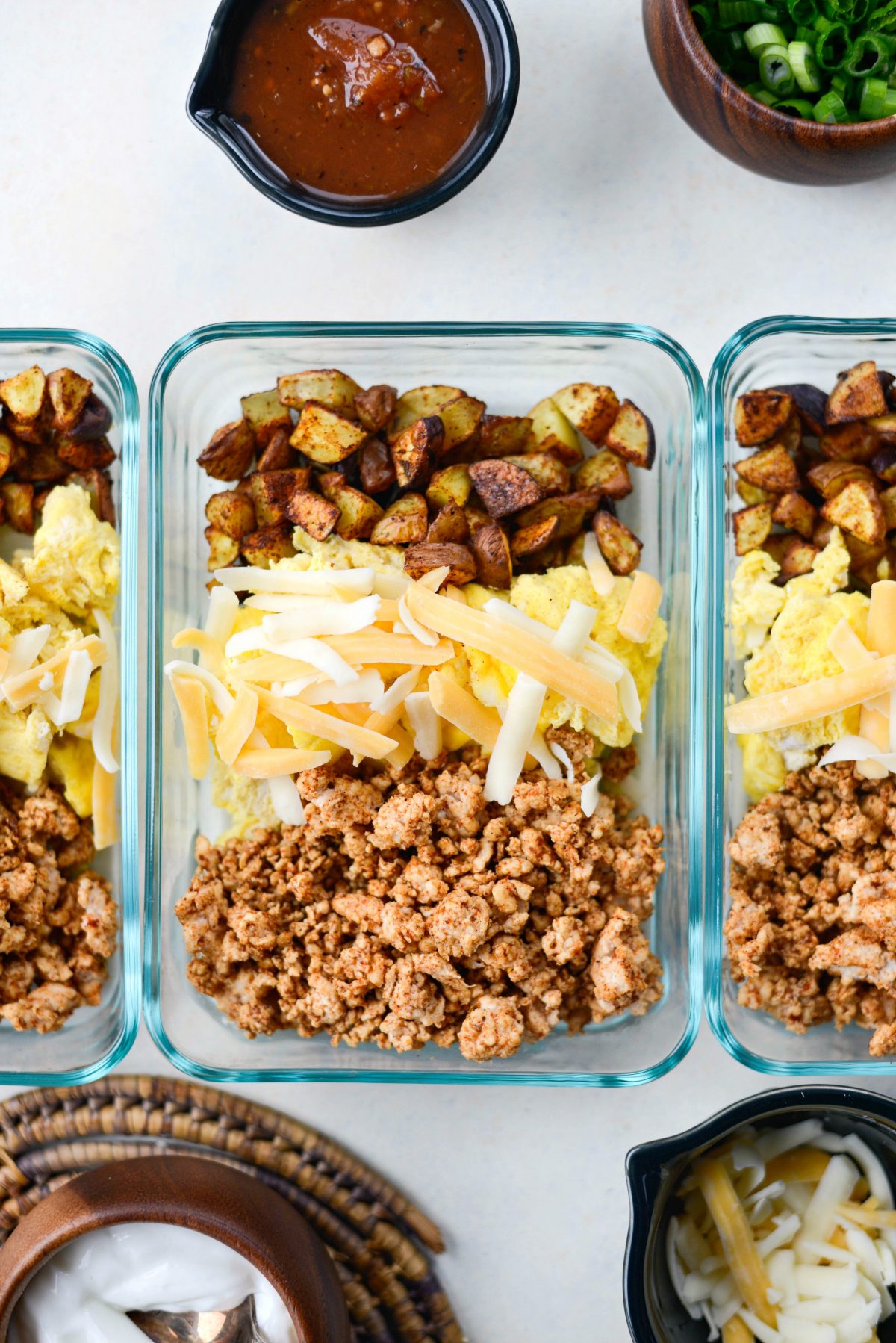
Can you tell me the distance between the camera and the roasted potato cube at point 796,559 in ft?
5.05

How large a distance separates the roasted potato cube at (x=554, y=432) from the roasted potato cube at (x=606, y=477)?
0.9 inches

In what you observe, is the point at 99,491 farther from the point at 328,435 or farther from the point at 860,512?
the point at 860,512

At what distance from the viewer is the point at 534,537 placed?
153 cm

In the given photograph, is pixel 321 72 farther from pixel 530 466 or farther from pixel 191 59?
pixel 530 466

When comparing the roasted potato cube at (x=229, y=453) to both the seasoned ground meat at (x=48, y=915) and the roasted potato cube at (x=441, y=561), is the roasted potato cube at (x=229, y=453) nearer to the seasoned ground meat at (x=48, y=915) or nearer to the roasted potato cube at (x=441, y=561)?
the roasted potato cube at (x=441, y=561)

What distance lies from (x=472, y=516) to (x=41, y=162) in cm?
89

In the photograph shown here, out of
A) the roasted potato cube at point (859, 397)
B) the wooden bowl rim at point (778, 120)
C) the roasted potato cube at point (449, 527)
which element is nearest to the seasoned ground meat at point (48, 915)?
the roasted potato cube at point (449, 527)

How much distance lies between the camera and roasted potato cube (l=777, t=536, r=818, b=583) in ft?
5.05

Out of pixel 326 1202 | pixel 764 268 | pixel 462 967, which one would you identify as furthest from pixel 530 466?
pixel 326 1202

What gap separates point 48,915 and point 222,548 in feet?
1.82

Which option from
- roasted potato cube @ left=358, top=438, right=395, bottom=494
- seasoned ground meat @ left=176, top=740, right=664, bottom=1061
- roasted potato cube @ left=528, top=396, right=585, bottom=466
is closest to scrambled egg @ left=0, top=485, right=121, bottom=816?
seasoned ground meat @ left=176, top=740, right=664, bottom=1061

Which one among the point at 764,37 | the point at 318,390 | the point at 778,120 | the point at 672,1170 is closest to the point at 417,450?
the point at 318,390

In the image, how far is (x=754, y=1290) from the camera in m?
1.56

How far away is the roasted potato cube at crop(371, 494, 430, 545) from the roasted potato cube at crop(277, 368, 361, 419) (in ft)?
0.47
